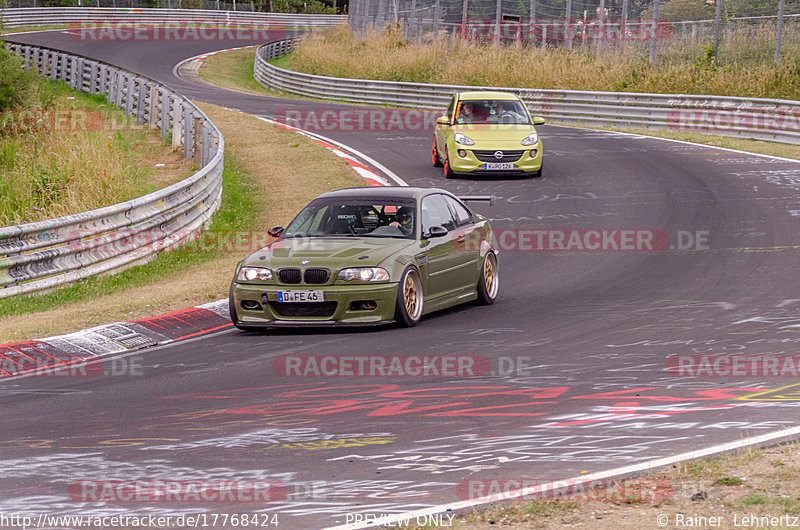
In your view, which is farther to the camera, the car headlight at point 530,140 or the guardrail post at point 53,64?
the guardrail post at point 53,64

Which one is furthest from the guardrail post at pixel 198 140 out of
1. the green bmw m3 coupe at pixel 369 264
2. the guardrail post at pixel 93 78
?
the guardrail post at pixel 93 78

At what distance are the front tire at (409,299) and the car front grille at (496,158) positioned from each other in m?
11.0

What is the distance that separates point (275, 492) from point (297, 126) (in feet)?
90.0

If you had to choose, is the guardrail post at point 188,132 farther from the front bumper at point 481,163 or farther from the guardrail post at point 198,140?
the front bumper at point 481,163

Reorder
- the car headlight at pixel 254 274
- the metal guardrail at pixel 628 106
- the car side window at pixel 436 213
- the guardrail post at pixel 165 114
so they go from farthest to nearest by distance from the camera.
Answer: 1. the metal guardrail at pixel 628 106
2. the guardrail post at pixel 165 114
3. the car side window at pixel 436 213
4. the car headlight at pixel 254 274

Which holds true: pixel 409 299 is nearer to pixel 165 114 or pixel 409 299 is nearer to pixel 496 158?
pixel 496 158

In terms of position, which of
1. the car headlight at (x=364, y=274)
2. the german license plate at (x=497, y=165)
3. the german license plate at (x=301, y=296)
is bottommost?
the german license plate at (x=497, y=165)

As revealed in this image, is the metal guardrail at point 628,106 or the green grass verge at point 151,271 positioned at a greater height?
the metal guardrail at point 628,106

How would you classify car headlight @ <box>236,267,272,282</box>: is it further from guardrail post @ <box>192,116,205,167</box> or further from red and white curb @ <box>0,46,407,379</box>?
guardrail post @ <box>192,116,205,167</box>

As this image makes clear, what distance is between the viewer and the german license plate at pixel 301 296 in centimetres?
1059

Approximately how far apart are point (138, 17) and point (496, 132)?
53217 mm

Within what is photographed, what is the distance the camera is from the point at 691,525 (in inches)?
195

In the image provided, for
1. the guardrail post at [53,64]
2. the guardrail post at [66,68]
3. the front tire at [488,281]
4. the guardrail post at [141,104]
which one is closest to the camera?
the front tire at [488,281]

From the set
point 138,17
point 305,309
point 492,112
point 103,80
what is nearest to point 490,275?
point 305,309
